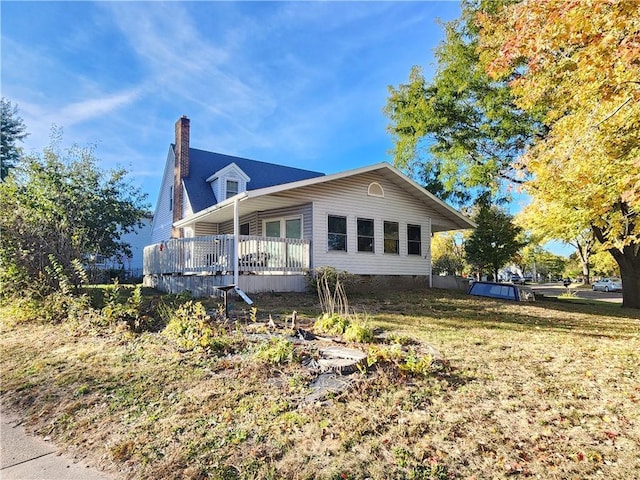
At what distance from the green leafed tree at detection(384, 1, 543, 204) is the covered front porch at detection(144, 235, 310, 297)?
630 cm

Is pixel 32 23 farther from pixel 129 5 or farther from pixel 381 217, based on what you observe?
pixel 381 217

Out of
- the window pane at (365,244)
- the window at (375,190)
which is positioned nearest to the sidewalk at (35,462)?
the window pane at (365,244)

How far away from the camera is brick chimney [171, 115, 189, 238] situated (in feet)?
59.7

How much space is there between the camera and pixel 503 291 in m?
→ 12.7

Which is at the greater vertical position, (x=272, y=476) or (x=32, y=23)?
(x=32, y=23)

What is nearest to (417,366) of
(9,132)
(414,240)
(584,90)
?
(584,90)

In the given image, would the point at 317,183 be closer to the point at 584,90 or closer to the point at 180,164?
the point at 584,90

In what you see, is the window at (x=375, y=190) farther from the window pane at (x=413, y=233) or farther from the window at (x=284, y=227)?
the window at (x=284, y=227)

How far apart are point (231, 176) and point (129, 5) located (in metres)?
10.1

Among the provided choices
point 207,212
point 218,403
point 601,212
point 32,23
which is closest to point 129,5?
Result: point 32,23

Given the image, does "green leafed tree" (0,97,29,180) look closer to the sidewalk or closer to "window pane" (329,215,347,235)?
"window pane" (329,215,347,235)

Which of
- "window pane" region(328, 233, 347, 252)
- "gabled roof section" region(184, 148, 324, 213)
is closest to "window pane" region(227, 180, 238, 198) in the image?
"gabled roof section" region(184, 148, 324, 213)

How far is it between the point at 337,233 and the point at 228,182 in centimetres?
727

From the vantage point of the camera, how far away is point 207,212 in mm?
12812
